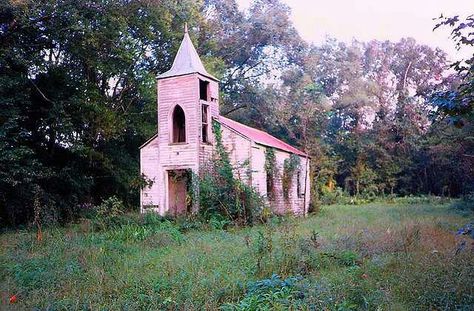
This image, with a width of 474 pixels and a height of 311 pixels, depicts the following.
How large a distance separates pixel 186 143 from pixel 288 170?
6573mm

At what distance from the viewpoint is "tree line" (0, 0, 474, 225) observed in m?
16.0

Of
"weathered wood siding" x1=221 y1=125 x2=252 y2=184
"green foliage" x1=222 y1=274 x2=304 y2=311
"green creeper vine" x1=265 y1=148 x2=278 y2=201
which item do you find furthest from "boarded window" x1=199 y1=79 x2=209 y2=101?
"green foliage" x1=222 y1=274 x2=304 y2=311

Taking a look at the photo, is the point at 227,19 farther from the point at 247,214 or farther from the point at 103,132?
the point at 247,214

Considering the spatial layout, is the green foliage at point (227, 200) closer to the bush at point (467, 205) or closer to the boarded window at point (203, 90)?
the boarded window at point (203, 90)

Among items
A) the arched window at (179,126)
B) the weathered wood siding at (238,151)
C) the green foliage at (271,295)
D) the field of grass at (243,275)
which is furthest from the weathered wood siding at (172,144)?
the green foliage at (271,295)

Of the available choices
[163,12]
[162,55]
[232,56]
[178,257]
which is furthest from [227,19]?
[178,257]

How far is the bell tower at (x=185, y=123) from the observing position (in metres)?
18.2

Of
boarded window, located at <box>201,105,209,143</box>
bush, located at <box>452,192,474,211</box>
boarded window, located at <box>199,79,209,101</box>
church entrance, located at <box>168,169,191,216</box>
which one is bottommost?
bush, located at <box>452,192,474,211</box>

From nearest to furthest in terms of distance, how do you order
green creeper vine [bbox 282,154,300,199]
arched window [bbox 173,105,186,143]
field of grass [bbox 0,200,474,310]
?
field of grass [bbox 0,200,474,310], arched window [bbox 173,105,186,143], green creeper vine [bbox 282,154,300,199]

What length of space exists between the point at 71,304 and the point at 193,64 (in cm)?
1480

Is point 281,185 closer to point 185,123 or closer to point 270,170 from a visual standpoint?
point 270,170

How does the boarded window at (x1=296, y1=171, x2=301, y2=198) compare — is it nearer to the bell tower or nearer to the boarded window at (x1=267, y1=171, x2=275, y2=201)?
the boarded window at (x1=267, y1=171, x2=275, y2=201)

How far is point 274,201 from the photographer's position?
20984mm

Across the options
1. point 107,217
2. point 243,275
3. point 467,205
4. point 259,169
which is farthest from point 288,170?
point 243,275
